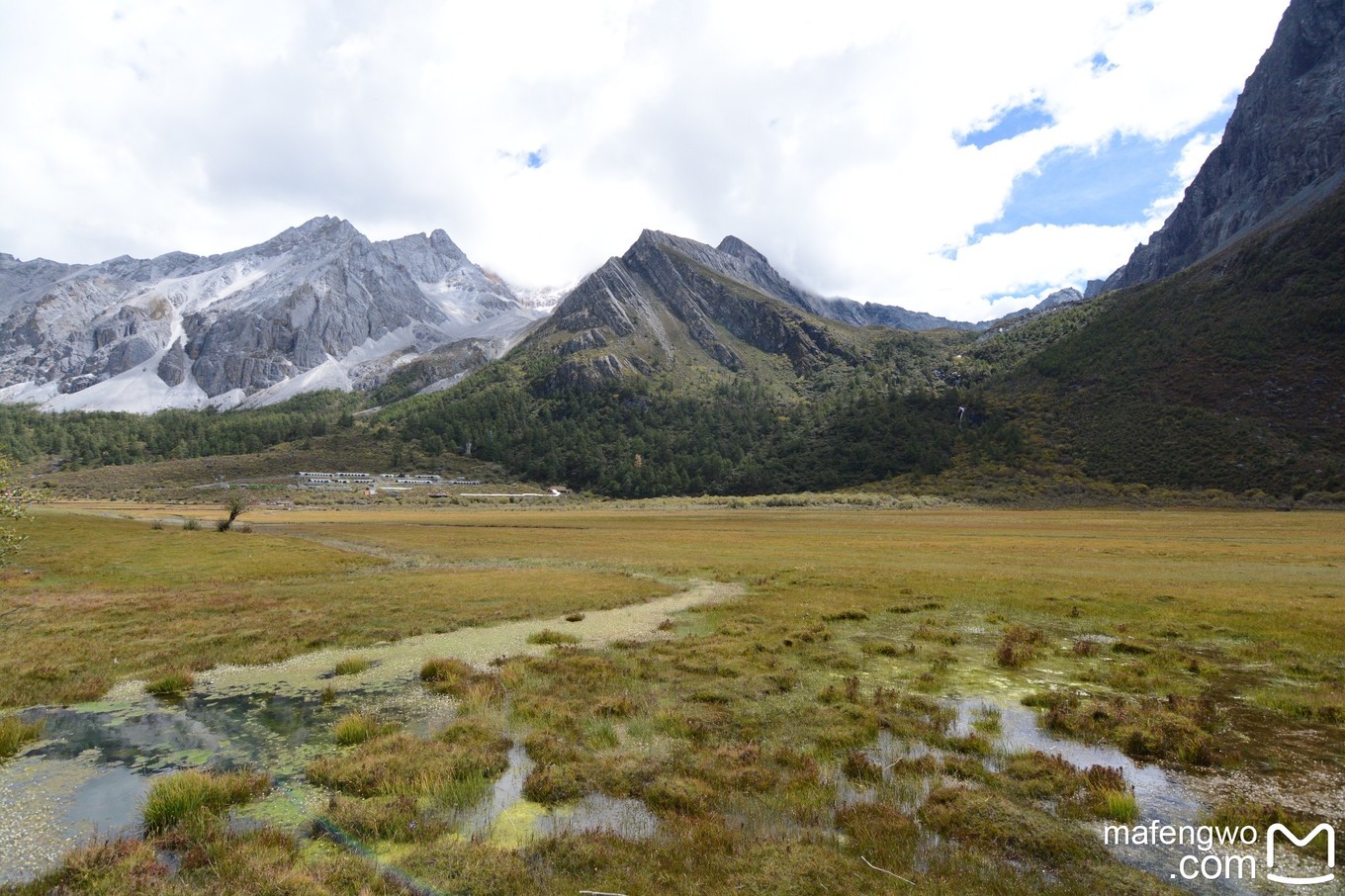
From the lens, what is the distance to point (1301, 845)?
973 centimetres

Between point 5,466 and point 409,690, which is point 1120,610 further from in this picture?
point 5,466

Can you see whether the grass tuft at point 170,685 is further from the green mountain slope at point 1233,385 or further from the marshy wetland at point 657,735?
the green mountain slope at point 1233,385

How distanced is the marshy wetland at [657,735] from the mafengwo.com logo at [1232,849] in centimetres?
25

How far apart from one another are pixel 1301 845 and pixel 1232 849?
1101 millimetres

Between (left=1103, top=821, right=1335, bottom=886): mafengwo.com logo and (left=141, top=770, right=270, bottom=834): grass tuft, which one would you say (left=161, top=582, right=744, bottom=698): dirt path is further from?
(left=1103, top=821, right=1335, bottom=886): mafengwo.com logo

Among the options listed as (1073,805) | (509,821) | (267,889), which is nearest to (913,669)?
(1073,805)

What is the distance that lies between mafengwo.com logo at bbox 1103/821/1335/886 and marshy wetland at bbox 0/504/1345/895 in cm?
25

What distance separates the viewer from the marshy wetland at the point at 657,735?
9.25 metres

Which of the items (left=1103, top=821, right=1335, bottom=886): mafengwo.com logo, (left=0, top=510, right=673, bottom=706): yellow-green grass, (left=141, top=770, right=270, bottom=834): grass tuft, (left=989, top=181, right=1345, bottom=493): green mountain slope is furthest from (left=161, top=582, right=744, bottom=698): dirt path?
(left=989, top=181, right=1345, bottom=493): green mountain slope

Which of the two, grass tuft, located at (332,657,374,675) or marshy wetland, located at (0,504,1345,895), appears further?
grass tuft, located at (332,657,374,675)

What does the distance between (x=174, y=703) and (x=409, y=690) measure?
6.40m

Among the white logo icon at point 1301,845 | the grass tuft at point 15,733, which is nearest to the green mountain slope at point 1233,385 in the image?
the white logo icon at point 1301,845

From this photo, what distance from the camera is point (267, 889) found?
835 centimetres

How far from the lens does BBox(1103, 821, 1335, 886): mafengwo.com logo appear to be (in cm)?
901
